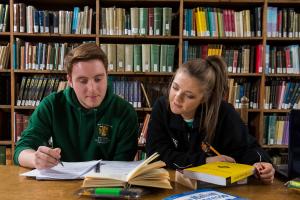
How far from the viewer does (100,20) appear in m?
2.84

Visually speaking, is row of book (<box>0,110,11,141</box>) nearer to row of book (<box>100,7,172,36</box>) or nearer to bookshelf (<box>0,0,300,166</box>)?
bookshelf (<box>0,0,300,166</box>)

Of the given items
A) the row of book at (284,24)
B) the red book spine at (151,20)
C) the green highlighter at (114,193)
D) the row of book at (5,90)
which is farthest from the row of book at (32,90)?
the green highlighter at (114,193)

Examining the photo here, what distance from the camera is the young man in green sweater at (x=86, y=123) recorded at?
141 cm

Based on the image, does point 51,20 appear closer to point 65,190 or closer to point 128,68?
point 128,68

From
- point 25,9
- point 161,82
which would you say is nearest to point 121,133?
point 161,82

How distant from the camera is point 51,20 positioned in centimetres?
285

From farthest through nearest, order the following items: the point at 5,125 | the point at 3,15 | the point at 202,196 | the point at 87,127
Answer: the point at 5,125, the point at 3,15, the point at 87,127, the point at 202,196

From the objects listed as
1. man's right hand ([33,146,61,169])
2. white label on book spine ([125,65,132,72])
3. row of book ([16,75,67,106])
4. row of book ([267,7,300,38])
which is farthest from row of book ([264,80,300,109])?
man's right hand ([33,146,61,169])

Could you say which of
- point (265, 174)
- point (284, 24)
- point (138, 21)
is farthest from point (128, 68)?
point (265, 174)

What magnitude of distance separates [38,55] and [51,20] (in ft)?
1.04

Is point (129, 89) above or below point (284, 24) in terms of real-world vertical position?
below

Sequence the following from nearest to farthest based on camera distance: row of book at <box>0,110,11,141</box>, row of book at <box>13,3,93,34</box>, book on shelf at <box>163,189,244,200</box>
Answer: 1. book on shelf at <box>163,189,244,200</box>
2. row of book at <box>13,3,93,34</box>
3. row of book at <box>0,110,11,141</box>

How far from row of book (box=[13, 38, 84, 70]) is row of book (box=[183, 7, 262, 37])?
109cm

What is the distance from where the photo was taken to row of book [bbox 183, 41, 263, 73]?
289 cm
